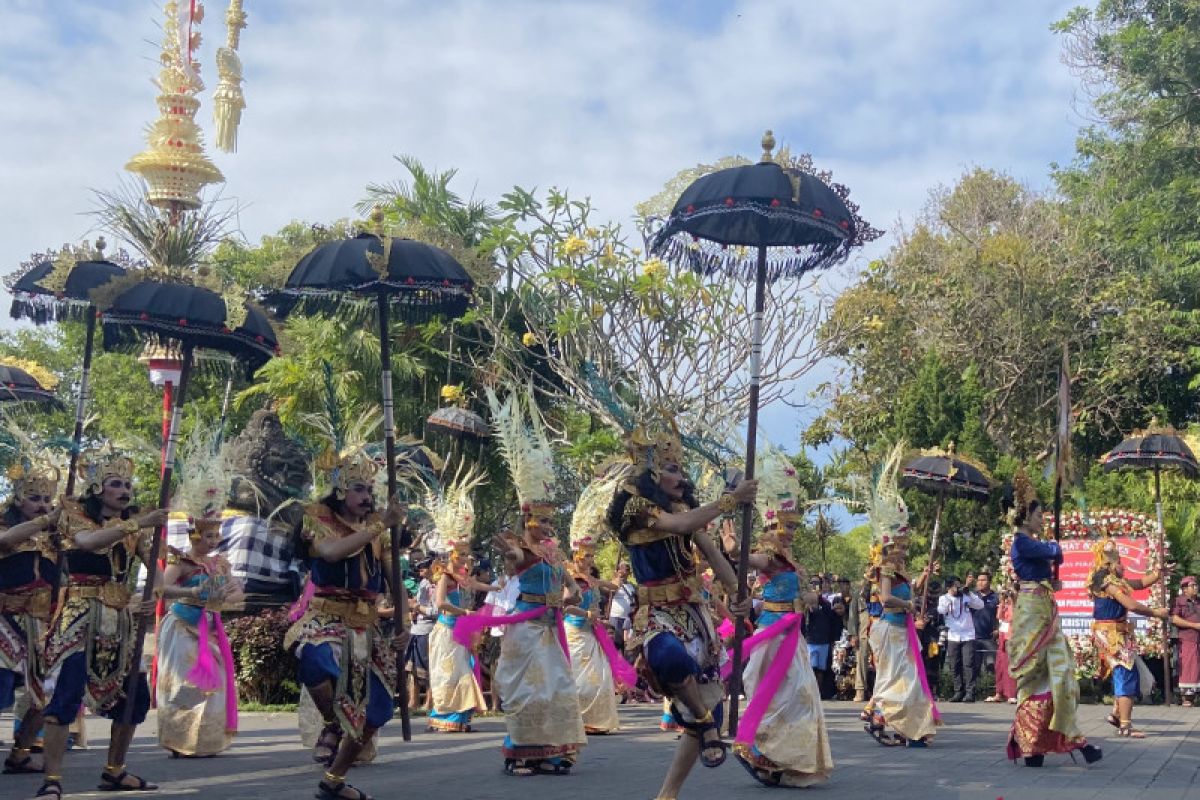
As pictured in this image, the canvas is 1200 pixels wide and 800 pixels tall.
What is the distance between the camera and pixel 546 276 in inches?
866

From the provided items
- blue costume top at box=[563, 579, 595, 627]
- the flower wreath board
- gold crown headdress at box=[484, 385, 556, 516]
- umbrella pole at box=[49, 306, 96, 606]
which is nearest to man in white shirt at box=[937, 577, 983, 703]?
the flower wreath board

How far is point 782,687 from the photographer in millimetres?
9531

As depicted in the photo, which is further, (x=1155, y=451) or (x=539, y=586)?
(x=1155, y=451)

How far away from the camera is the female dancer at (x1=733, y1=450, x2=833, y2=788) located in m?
9.35

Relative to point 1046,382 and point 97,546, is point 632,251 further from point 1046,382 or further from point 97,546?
point 97,546

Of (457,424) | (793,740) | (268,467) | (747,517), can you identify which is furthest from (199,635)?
(457,424)

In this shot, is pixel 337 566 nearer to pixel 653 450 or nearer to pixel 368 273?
pixel 653 450

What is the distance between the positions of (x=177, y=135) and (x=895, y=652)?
19137mm

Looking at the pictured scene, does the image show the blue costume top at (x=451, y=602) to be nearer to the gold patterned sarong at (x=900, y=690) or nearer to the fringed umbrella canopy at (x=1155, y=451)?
the gold patterned sarong at (x=900, y=690)

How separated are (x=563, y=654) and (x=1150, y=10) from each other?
26082 millimetres

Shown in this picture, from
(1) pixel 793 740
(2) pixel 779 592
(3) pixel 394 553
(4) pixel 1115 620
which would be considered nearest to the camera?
(3) pixel 394 553

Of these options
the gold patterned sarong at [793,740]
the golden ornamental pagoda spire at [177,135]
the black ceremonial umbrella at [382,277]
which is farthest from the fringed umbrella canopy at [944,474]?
the golden ornamental pagoda spire at [177,135]

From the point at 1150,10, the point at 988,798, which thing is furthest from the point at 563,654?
the point at 1150,10

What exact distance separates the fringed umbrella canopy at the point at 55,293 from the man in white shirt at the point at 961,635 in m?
12.6
